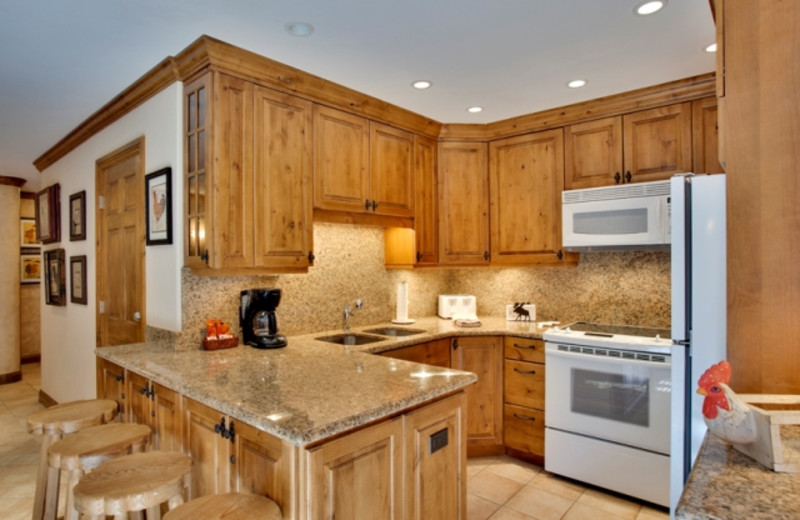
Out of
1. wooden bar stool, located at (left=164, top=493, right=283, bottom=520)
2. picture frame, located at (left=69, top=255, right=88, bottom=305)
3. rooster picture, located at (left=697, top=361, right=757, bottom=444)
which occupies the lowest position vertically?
wooden bar stool, located at (left=164, top=493, right=283, bottom=520)

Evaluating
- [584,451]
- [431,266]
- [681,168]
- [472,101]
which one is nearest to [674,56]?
[681,168]

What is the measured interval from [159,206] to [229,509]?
1.95 m

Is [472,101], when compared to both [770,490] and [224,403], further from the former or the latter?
[770,490]

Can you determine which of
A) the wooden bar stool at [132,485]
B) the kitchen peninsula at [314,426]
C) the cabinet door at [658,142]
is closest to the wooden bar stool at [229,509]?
the kitchen peninsula at [314,426]

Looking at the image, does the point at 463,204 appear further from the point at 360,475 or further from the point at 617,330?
the point at 360,475

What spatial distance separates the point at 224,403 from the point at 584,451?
91.5 inches

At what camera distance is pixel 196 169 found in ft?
8.25

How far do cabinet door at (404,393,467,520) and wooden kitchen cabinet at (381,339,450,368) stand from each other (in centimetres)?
98

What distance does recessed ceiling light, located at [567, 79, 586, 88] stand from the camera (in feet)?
9.61

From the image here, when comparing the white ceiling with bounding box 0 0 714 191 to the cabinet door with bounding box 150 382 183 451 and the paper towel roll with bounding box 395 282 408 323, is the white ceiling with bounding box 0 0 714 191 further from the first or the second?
the cabinet door with bounding box 150 382 183 451

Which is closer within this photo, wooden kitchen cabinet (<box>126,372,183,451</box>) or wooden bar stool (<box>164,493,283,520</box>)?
wooden bar stool (<box>164,493,283,520</box>)

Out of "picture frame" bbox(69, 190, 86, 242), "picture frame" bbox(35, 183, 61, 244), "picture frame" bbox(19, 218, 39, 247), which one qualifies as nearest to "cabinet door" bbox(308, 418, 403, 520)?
"picture frame" bbox(69, 190, 86, 242)

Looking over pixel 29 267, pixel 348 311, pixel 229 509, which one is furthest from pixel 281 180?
pixel 29 267

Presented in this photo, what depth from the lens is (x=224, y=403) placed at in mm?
1625
